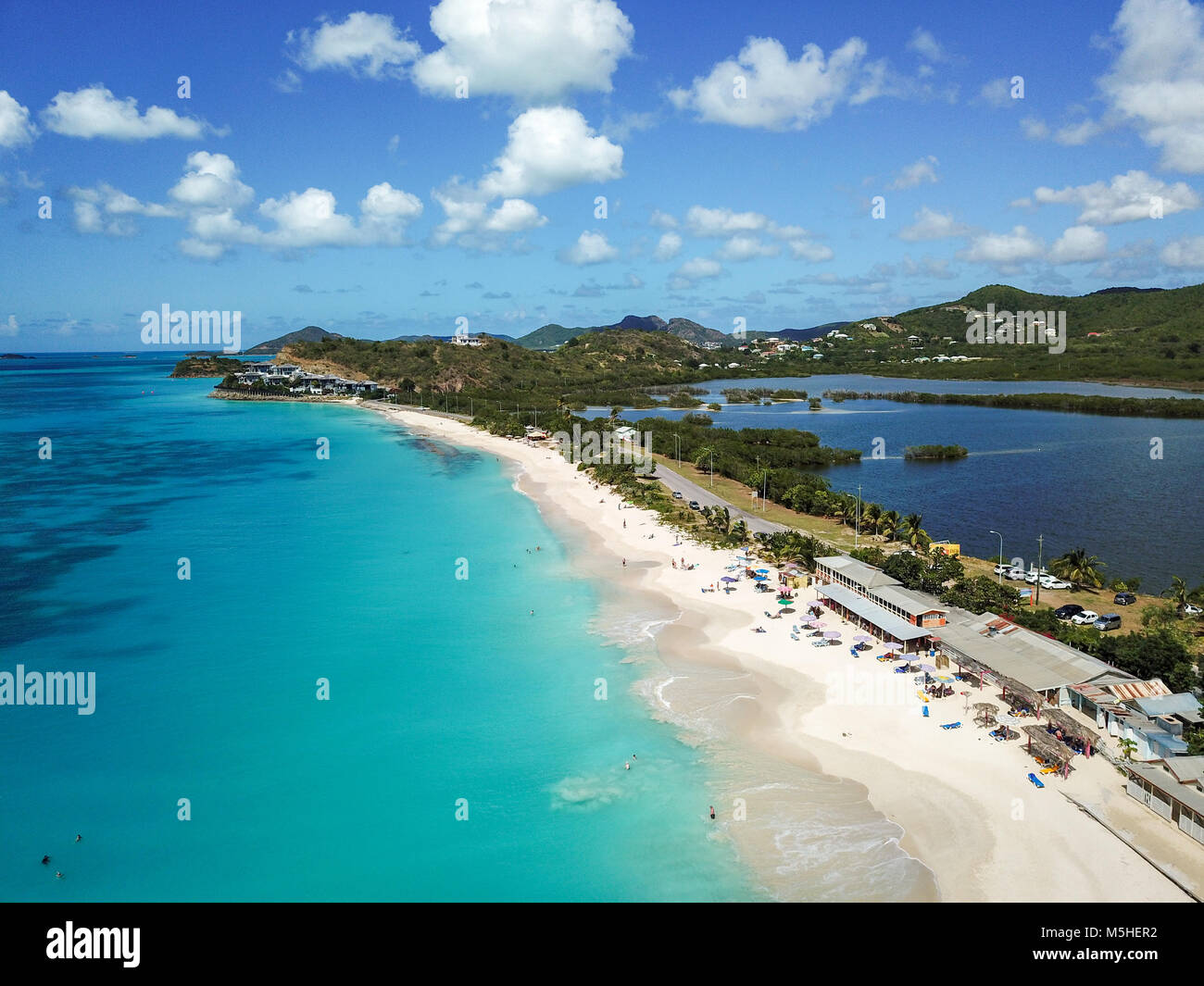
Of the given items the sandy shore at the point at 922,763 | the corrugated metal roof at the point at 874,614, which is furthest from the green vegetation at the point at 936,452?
the corrugated metal roof at the point at 874,614

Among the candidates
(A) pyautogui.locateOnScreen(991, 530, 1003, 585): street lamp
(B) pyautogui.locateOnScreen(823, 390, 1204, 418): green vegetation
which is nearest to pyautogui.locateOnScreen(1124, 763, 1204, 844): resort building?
(A) pyautogui.locateOnScreen(991, 530, 1003, 585): street lamp

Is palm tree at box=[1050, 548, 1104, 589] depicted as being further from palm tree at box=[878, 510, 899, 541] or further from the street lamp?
palm tree at box=[878, 510, 899, 541]

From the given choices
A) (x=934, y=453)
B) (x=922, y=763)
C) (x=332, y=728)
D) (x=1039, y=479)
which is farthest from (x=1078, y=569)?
(x=934, y=453)

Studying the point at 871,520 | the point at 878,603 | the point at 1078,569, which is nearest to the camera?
the point at 878,603

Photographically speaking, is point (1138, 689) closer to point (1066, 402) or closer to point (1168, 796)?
point (1168, 796)
